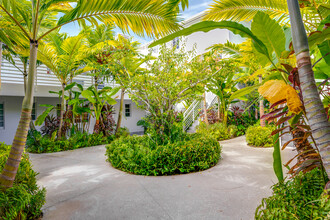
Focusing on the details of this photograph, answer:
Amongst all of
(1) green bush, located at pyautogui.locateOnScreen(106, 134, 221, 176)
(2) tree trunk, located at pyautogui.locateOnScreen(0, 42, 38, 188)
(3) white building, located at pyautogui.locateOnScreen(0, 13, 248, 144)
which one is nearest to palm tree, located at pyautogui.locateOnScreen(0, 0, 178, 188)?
(2) tree trunk, located at pyautogui.locateOnScreen(0, 42, 38, 188)

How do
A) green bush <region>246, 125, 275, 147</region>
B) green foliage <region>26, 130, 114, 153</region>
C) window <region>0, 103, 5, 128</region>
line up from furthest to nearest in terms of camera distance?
window <region>0, 103, 5, 128</region> < green foliage <region>26, 130, 114, 153</region> < green bush <region>246, 125, 275, 147</region>

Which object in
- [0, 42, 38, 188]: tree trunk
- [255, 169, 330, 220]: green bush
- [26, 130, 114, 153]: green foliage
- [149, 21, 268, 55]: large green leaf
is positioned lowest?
[26, 130, 114, 153]: green foliage

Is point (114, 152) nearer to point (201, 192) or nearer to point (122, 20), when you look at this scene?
point (201, 192)

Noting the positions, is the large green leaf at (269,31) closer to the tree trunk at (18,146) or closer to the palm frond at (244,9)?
the tree trunk at (18,146)

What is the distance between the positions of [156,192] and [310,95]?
3076mm

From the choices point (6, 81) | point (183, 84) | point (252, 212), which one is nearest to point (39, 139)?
point (6, 81)

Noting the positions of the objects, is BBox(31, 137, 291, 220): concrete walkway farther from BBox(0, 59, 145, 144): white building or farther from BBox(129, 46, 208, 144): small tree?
BBox(0, 59, 145, 144): white building

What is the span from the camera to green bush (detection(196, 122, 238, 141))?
31.7ft

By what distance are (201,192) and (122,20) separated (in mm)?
3531

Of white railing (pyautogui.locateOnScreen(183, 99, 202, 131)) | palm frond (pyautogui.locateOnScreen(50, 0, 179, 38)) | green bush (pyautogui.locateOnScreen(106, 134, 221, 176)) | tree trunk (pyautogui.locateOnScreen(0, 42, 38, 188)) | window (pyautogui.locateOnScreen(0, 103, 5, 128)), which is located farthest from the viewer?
white railing (pyautogui.locateOnScreen(183, 99, 202, 131))

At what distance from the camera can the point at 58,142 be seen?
28.1ft

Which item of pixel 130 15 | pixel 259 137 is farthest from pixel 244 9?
pixel 259 137

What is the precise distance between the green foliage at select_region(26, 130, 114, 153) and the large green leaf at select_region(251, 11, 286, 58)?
866cm

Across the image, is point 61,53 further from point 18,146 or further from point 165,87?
point 18,146
